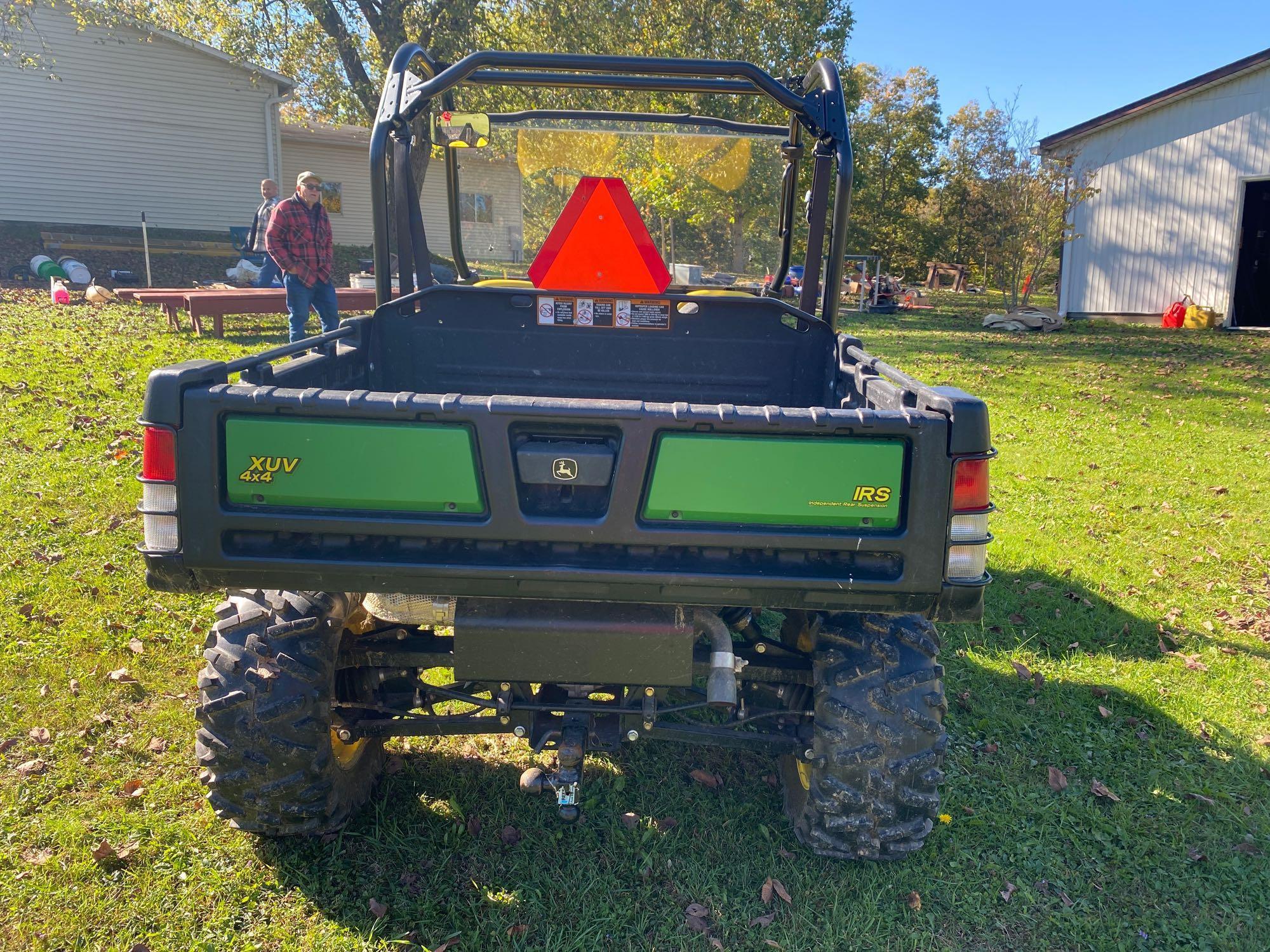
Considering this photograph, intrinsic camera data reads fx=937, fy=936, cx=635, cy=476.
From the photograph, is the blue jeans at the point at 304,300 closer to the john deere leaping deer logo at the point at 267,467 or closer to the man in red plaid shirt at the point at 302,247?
the man in red plaid shirt at the point at 302,247

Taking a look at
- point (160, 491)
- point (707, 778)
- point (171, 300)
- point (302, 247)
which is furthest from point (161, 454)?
point (171, 300)

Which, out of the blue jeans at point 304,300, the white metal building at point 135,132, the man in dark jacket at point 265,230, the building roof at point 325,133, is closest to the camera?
the blue jeans at point 304,300

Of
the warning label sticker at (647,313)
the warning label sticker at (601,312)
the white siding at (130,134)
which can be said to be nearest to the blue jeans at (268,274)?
the white siding at (130,134)

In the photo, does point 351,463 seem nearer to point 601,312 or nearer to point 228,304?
point 601,312

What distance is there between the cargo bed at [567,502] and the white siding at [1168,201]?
62.6 feet

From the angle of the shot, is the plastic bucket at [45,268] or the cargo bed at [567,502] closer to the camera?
the cargo bed at [567,502]

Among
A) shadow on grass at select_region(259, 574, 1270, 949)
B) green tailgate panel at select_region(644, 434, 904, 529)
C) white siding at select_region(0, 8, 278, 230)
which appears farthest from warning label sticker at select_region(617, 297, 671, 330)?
white siding at select_region(0, 8, 278, 230)

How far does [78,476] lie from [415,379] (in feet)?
12.0

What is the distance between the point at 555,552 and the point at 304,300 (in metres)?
8.45

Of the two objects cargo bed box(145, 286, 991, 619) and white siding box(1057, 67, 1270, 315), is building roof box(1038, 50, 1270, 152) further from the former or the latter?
cargo bed box(145, 286, 991, 619)

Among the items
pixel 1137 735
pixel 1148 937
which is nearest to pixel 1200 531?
pixel 1137 735

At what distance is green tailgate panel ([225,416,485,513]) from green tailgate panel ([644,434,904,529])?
51 centimetres

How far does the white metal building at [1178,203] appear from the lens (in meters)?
17.6

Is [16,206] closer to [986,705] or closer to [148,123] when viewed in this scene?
[148,123]
